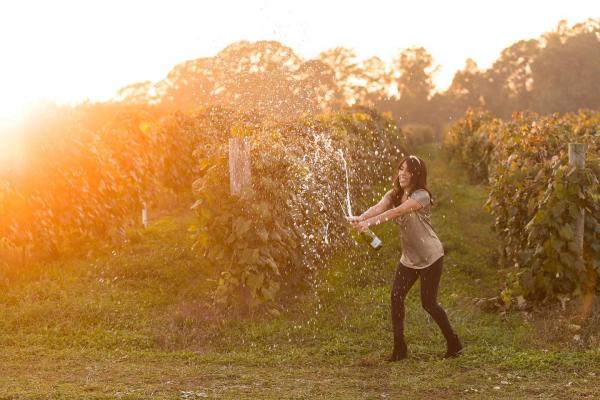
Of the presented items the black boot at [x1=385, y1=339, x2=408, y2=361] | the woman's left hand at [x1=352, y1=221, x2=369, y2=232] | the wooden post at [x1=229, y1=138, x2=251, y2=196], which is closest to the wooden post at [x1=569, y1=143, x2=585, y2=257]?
the black boot at [x1=385, y1=339, x2=408, y2=361]

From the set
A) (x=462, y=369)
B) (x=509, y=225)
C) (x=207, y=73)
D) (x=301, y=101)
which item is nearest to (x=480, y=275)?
(x=509, y=225)

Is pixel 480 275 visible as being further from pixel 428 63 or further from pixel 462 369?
pixel 428 63

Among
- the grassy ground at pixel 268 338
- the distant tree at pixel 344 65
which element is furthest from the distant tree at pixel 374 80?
the grassy ground at pixel 268 338

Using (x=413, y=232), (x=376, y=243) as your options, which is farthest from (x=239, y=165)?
(x=413, y=232)

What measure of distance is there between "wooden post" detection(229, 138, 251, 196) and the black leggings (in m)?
3.03

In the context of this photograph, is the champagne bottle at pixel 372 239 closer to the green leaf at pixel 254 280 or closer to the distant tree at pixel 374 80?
the green leaf at pixel 254 280

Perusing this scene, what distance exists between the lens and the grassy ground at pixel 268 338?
20.9 feet

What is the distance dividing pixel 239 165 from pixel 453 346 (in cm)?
375

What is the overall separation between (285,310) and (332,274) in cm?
139

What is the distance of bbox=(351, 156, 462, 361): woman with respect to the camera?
6.69m

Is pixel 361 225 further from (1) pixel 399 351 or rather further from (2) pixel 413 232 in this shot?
(1) pixel 399 351

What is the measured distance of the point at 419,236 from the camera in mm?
6734

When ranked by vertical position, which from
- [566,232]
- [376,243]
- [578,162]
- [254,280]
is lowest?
[254,280]

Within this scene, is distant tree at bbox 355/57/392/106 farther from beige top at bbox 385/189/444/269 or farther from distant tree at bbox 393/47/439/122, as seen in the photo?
beige top at bbox 385/189/444/269
